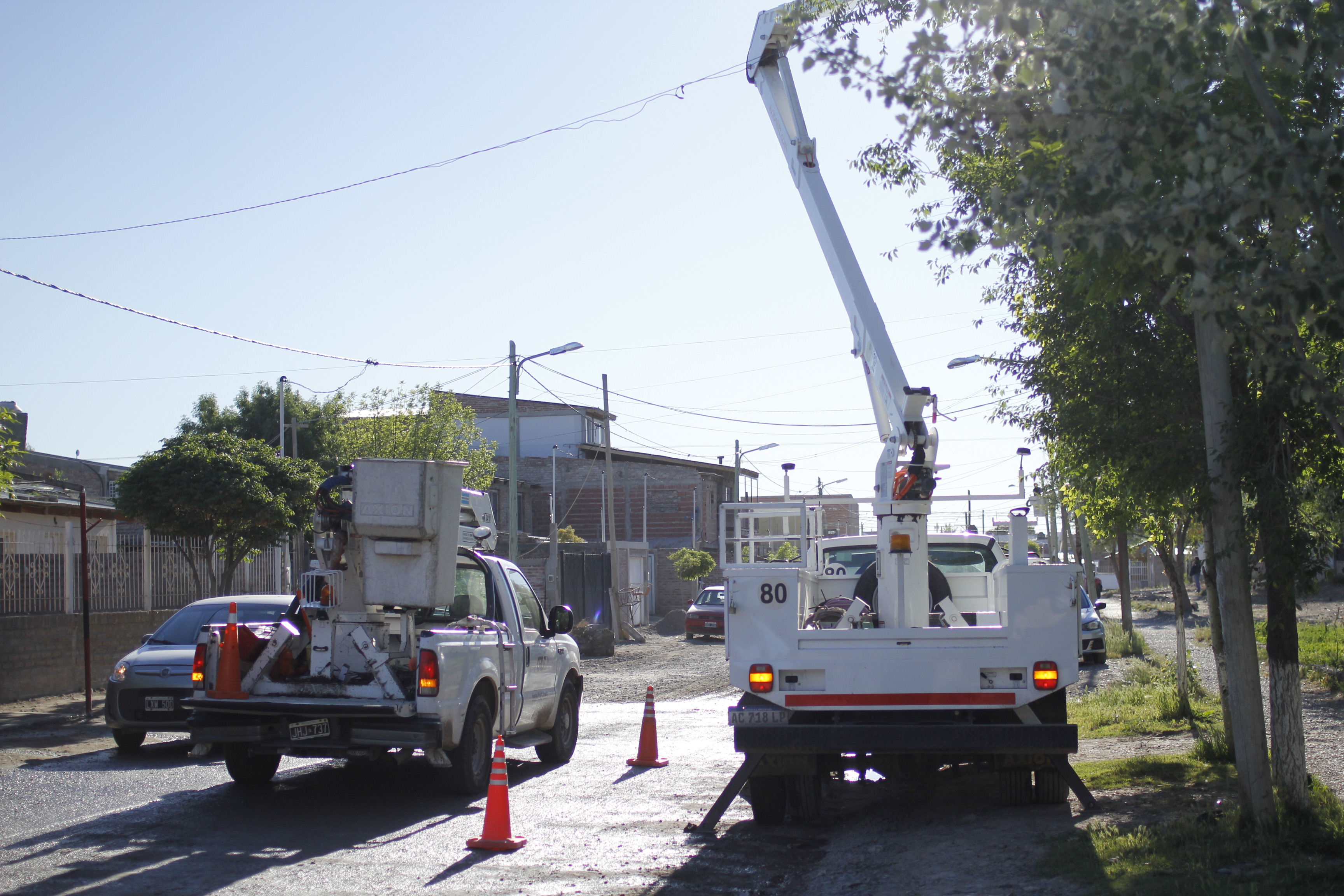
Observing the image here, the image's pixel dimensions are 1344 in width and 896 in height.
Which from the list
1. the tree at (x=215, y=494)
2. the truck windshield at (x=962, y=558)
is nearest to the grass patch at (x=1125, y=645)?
the truck windshield at (x=962, y=558)

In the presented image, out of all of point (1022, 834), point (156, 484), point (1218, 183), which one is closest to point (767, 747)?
point (1022, 834)

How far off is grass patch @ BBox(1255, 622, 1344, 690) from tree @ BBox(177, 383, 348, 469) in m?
34.0

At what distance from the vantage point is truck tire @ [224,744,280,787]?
9.74 metres

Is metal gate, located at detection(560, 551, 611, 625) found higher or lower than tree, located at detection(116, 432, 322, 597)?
lower

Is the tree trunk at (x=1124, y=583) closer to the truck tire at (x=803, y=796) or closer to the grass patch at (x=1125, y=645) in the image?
the grass patch at (x=1125, y=645)

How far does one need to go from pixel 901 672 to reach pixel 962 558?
10.8ft

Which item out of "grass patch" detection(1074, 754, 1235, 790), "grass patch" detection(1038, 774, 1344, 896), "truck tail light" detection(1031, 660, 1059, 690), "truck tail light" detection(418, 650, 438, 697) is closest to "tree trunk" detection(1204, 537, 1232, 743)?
"grass patch" detection(1074, 754, 1235, 790)

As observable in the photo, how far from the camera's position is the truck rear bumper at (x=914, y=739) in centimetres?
746

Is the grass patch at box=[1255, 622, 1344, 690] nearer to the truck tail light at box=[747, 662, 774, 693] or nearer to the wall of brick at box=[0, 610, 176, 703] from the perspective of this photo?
the truck tail light at box=[747, 662, 774, 693]

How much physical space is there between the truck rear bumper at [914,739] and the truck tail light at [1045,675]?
0.25 m

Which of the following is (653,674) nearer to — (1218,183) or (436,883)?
(436,883)

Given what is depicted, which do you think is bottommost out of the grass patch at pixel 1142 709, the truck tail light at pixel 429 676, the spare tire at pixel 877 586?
the grass patch at pixel 1142 709

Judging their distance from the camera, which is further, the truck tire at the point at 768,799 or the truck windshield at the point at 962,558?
the truck windshield at the point at 962,558

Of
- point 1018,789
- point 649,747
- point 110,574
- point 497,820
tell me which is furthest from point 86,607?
point 1018,789
